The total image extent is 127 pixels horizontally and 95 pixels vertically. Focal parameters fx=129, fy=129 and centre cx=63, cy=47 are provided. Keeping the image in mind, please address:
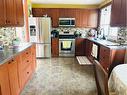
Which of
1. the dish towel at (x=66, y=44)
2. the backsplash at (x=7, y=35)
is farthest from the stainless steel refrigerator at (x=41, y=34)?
the backsplash at (x=7, y=35)

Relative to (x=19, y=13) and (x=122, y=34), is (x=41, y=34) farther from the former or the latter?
(x=122, y=34)

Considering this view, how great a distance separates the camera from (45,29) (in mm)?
5324

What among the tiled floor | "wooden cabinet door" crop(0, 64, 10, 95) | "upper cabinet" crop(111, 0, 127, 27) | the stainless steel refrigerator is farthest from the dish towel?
"wooden cabinet door" crop(0, 64, 10, 95)

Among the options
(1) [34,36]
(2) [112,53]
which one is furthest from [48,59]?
(2) [112,53]

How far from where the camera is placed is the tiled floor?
277 centimetres

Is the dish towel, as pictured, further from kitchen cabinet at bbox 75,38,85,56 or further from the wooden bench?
the wooden bench

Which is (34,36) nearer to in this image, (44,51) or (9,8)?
Answer: (44,51)

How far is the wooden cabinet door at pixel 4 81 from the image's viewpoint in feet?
5.76

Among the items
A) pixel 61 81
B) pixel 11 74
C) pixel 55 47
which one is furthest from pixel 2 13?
pixel 55 47

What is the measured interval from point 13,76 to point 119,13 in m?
2.80

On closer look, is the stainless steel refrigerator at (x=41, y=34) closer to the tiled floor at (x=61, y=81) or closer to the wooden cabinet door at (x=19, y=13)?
the tiled floor at (x=61, y=81)

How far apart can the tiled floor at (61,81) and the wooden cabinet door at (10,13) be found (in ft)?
4.86

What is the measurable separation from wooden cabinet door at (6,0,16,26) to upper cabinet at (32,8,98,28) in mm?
2822

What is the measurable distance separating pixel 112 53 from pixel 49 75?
179 cm
